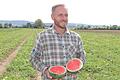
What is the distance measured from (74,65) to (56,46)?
0.36 m

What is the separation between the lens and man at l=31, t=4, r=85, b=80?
197 inches

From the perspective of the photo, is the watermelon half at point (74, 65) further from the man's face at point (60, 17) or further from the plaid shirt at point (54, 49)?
the man's face at point (60, 17)

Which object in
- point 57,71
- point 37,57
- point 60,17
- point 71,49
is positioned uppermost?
point 60,17

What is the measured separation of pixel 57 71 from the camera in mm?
4766

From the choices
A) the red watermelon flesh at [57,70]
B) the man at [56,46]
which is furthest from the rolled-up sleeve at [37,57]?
the red watermelon flesh at [57,70]

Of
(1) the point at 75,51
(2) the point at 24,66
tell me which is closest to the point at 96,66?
(2) the point at 24,66

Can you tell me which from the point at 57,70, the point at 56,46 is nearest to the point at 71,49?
the point at 56,46

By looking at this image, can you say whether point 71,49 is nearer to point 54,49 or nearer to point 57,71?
point 54,49

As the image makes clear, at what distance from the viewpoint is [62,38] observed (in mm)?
5031

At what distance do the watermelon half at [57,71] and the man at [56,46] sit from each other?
121 mm

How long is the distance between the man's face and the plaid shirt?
127 mm

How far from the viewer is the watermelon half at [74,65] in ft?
15.8

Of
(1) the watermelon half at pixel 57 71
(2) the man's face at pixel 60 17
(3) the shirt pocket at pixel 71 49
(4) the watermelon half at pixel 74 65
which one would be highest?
(2) the man's face at pixel 60 17

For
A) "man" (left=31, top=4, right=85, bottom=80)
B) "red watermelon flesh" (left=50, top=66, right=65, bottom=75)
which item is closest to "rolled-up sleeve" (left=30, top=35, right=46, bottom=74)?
"man" (left=31, top=4, right=85, bottom=80)
